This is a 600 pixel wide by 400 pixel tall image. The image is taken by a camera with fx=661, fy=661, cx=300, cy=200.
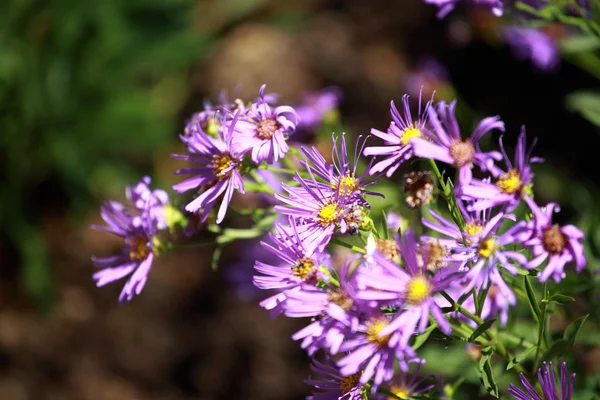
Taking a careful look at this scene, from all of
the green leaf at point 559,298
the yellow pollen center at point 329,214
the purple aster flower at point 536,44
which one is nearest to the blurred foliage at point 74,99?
the purple aster flower at point 536,44

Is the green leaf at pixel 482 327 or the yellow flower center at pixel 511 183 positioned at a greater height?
the yellow flower center at pixel 511 183

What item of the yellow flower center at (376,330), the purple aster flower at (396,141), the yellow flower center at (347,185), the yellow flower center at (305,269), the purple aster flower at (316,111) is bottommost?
the purple aster flower at (316,111)

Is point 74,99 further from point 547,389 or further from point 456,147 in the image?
point 547,389

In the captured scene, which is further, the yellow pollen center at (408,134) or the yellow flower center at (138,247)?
the yellow flower center at (138,247)

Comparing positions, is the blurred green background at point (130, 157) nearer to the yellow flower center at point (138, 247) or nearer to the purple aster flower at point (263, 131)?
the yellow flower center at point (138, 247)

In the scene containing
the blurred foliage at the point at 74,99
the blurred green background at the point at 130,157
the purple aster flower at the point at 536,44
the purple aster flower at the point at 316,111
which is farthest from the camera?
the blurred foliage at the point at 74,99

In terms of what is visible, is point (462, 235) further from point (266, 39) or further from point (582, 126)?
point (266, 39)
